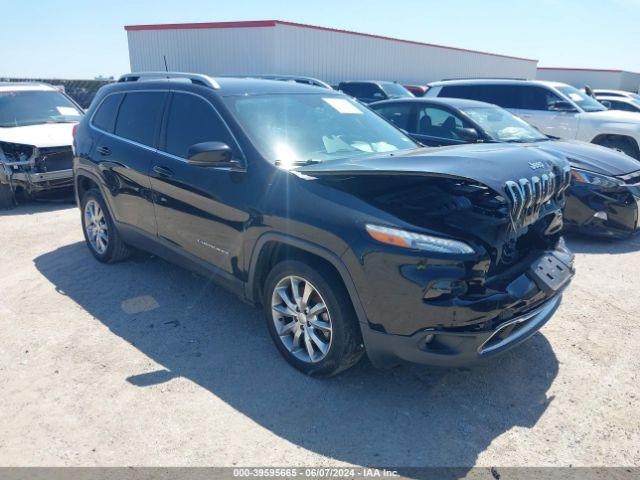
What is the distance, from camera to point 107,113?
16.7ft

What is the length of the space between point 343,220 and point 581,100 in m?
8.91

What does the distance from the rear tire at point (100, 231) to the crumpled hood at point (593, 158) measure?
4.80 meters

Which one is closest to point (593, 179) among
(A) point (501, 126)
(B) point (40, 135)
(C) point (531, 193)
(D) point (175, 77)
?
(A) point (501, 126)

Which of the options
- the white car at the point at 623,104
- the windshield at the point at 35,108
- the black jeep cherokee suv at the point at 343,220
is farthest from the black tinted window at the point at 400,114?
the white car at the point at 623,104

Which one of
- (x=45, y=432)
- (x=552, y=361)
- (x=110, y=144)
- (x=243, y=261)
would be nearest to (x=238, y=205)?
(x=243, y=261)

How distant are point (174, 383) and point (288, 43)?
72.2 ft

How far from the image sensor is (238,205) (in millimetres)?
3504

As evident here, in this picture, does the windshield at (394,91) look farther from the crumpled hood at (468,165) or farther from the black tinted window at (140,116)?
the crumpled hood at (468,165)

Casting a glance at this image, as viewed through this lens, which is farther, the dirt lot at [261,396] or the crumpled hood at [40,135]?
the crumpled hood at [40,135]

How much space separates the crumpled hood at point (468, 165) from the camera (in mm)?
2670

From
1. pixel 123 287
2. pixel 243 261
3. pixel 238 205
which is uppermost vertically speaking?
pixel 238 205

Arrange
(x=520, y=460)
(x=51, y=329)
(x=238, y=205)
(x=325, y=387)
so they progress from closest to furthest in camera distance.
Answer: (x=520, y=460), (x=325, y=387), (x=238, y=205), (x=51, y=329)

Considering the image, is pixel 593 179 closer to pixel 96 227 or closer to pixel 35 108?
pixel 96 227

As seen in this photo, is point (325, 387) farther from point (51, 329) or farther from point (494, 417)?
point (51, 329)
